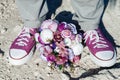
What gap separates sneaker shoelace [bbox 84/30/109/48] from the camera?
253 centimetres

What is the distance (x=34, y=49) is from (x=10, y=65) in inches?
8.3

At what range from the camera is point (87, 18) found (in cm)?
253

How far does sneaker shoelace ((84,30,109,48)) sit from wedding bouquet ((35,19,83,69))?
100 mm

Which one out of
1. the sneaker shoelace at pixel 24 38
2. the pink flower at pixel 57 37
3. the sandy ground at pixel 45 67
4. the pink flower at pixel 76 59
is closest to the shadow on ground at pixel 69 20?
the sandy ground at pixel 45 67

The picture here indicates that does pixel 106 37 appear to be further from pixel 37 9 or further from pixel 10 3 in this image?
pixel 10 3

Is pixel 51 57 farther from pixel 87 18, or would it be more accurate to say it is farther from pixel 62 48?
pixel 87 18

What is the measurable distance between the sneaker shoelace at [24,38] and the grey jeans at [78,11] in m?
0.05

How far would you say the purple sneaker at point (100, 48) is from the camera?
2449 millimetres

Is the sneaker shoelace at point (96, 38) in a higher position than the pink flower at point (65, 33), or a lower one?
lower

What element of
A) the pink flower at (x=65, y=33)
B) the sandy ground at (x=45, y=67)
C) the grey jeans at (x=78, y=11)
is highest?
the grey jeans at (x=78, y=11)

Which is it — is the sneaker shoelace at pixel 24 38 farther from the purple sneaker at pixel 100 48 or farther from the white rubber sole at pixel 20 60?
the purple sneaker at pixel 100 48

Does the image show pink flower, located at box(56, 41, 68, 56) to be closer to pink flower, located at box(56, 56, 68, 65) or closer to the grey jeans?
pink flower, located at box(56, 56, 68, 65)

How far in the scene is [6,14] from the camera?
296 centimetres

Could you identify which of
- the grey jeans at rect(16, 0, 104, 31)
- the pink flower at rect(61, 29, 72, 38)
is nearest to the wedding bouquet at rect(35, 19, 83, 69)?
the pink flower at rect(61, 29, 72, 38)
